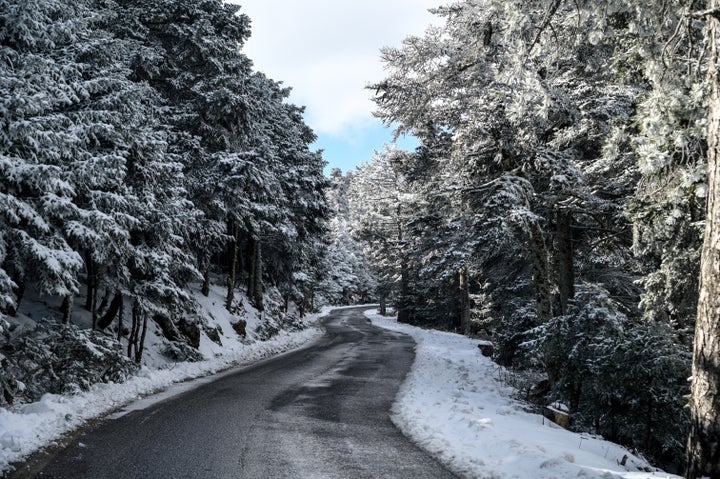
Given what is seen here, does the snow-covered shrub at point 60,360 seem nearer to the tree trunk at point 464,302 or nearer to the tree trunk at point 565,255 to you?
the tree trunk at point 565,255

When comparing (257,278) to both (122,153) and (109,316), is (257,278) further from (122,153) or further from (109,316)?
(122,153)

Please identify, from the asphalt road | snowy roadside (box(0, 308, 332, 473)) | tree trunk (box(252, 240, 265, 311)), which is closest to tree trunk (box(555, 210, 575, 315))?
the asphalt road

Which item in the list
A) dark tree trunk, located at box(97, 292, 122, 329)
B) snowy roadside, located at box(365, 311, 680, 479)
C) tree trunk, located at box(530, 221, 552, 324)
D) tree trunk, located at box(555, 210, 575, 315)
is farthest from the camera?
tree trunk, located at box(555, 210, 575, 315)

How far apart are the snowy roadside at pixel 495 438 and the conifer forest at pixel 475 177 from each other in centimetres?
116

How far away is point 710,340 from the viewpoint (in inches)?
189

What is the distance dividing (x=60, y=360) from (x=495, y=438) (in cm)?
825

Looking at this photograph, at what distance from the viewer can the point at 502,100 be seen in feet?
35.5

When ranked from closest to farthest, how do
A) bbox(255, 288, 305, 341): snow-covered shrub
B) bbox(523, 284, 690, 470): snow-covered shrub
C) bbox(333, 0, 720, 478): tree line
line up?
bbox(333, 0, 720, 478): tree line < bbox(523, 284, 690, 470): snow-covered shrub < bbox(255, 288, 305, 341): snow-covered shrub

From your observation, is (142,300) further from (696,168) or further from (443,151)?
(696,168)

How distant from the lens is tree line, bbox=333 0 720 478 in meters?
6.49

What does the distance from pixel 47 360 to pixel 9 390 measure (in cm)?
105

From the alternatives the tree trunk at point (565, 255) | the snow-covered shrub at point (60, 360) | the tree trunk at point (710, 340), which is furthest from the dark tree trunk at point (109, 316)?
the tree trunk at point (710, 340)

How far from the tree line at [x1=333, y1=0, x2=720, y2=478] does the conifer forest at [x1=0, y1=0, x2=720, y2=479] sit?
0.16ft

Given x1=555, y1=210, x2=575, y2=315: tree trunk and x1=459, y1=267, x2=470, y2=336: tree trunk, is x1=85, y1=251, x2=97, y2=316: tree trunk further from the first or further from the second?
x1=459, y1=267, x2=470, y2=336: tree trunk
